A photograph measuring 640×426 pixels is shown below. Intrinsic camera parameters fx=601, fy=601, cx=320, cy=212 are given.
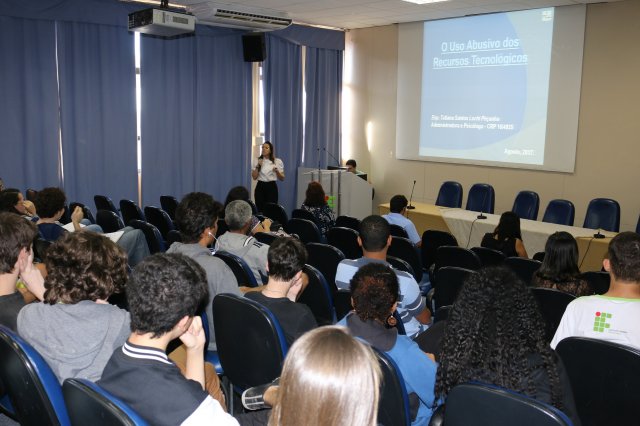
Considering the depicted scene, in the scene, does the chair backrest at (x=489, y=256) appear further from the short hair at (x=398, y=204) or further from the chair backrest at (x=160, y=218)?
the chair backrest at (x=160, y=218)

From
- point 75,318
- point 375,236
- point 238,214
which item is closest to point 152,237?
point 238,214

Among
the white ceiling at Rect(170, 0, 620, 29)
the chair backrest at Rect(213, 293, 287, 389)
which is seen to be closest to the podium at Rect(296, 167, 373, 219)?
the white ceiling at Rect(170, 0, 620, 29)

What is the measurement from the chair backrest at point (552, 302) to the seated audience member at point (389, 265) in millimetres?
599

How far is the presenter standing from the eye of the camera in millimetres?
9219

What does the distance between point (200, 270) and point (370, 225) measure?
6.05 ft

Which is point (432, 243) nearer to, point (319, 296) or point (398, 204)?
point (398, 204)

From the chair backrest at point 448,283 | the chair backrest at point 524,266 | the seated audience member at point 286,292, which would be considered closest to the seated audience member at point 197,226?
the seated audience member at point 286,292

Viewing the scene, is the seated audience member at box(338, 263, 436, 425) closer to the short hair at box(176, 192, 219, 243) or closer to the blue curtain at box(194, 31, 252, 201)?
the short hair at box(176, 192, 219, 243)

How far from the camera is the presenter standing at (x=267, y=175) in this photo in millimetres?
9219

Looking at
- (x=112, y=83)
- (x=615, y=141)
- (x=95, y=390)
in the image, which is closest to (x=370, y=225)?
(x=95, y=390)

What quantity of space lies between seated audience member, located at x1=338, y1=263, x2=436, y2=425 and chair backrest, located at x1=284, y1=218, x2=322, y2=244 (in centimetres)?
307

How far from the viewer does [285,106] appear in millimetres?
10305

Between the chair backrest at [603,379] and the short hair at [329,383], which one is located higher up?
the short hair at [329,383]

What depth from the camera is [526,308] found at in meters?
1.97
